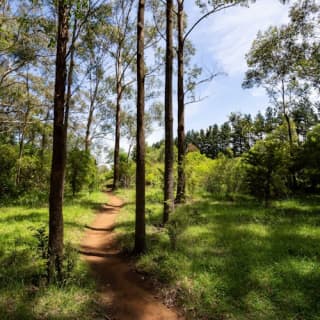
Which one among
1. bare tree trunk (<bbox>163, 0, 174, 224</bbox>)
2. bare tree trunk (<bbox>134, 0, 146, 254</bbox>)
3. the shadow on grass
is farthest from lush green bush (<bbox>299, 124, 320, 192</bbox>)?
bare tree trunk (<bbox>134, 0, 146, 254</bbox>)

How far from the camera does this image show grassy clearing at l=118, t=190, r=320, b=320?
3.95 metres

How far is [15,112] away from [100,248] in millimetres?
11511

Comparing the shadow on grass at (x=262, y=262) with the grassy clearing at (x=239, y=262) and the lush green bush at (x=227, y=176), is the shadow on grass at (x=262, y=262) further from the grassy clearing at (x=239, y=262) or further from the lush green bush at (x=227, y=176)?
the lush green bush at (x=227, y=176)

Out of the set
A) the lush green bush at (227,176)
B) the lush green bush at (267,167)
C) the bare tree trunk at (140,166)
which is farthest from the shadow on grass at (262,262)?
the lush green bush at (227,176)

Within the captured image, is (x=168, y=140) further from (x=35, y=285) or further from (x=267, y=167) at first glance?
(x=35, y=285)

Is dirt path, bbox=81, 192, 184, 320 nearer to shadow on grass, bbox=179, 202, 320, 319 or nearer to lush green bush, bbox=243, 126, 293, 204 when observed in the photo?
shadow on grass, bbox=179, 202, 320, 319

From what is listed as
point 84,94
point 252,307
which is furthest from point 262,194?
point 84,94

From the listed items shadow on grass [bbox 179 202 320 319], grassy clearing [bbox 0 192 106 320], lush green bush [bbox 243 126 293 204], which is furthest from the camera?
lush green bush [bbox 243 126 293 204]

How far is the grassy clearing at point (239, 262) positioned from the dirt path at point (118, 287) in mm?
340

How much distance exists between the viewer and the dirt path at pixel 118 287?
4020 mm

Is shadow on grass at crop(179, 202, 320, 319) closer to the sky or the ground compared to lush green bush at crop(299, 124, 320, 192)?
closer to the ground

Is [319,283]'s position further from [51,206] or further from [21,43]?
[21,43]

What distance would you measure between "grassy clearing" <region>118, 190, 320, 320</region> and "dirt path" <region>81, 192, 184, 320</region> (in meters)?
0.34

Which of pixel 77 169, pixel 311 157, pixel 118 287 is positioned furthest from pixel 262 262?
pixel 77 169
